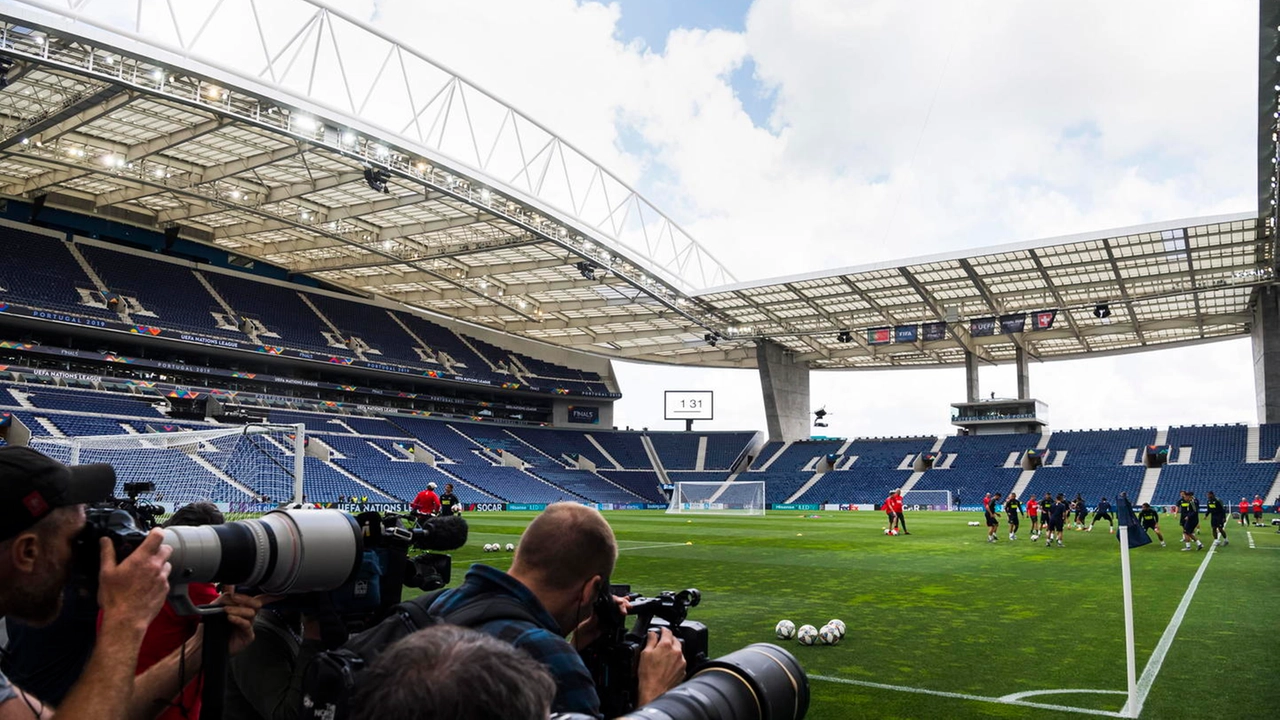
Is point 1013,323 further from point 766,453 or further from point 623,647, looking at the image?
point 623,647

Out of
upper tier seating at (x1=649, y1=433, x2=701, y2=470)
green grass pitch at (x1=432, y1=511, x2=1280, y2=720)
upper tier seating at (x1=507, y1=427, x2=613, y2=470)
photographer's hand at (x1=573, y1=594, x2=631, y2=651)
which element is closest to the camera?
photographer's hand at (x1=573, y1=594, x2=631, y2=651)

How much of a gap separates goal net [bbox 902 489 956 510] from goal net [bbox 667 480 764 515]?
27.9 feet

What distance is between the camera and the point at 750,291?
42125 millimetres

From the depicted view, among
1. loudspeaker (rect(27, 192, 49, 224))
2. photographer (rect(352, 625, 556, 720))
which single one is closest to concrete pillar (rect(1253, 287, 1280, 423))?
photographer (rect(352, 625, 556, 720))

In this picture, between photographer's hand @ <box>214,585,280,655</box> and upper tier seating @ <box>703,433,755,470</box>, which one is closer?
photographer's hand @ <box>214,585,280,655</box>

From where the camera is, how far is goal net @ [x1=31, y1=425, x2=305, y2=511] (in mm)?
21812

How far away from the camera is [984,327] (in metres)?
41.6

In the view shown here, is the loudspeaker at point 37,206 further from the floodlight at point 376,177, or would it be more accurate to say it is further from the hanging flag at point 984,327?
the hanging flag at point 984,327

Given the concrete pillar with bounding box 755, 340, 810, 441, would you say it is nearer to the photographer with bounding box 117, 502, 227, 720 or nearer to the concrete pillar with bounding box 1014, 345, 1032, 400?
the concrete pillar with bounding box 1014, 345, 1032, 400

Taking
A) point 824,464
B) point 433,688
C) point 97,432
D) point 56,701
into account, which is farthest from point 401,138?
point 824,464

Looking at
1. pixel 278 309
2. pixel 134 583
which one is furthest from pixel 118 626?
pixel 278 309

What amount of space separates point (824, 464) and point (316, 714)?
56.6 meters

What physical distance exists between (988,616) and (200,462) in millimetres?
26854

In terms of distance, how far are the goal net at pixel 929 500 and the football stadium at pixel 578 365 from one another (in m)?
0.16
